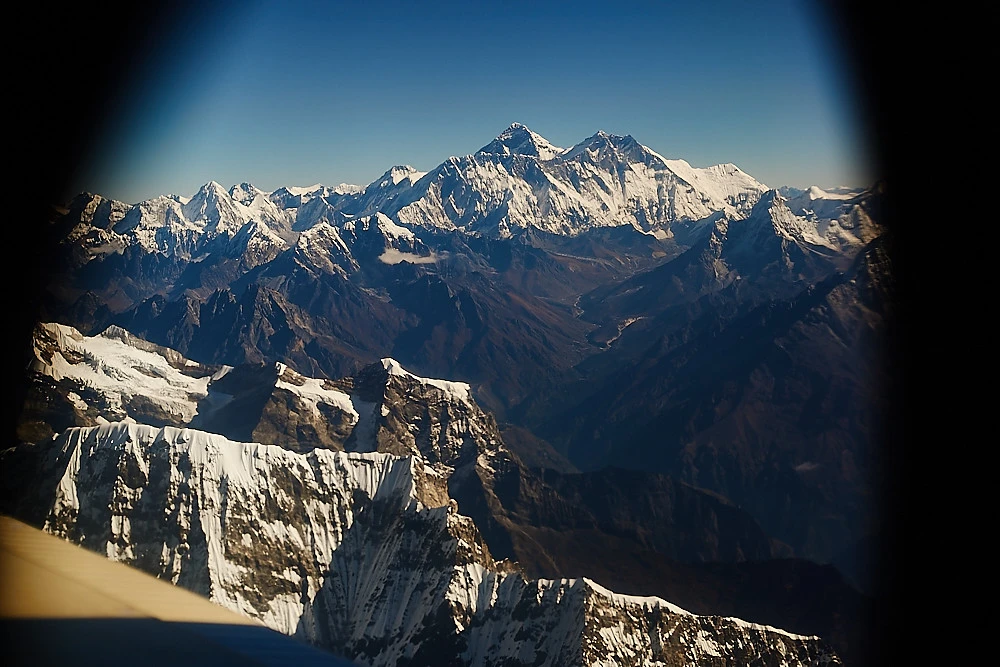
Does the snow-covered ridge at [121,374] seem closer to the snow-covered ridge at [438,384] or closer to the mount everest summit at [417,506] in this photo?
the mount everest summit at [417,506]

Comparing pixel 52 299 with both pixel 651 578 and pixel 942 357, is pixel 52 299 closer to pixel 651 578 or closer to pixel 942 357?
pixel 942 357

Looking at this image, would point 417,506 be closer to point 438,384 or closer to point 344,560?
point 344,560

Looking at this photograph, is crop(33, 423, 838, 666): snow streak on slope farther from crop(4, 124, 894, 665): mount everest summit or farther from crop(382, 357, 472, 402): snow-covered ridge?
crop(382, 357, 472, 402): snow-covered ridge

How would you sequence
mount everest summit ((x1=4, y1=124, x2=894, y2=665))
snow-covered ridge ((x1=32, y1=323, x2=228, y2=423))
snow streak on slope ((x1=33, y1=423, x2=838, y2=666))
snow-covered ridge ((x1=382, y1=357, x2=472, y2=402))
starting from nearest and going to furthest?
snow streak on slope ((x1=33, y1=423, x2=838, y2=666)), mount everest summit ((x1=4, y1=124, x2=894, y2=665)), snow-covered ridge ((x1=32, y1=323, x2=228, y2=423)), snow-covered ridge ((x1=382, y1=357, x2=472, y2=402))

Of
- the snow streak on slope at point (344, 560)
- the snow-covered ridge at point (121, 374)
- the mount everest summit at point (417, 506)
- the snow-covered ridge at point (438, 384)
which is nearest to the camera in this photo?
the snow streak on slope at point (344, 560)

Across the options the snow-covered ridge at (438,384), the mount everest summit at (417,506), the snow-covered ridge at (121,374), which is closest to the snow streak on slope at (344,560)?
the mount everest summit at (417,506)

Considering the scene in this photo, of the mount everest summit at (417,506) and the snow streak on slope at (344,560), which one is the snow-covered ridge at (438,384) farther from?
the snow streak on slope at (344,560)

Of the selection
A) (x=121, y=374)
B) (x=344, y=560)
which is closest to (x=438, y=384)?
(x=121, y=374)

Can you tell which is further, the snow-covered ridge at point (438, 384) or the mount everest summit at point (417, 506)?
the snow-covered ridge at point (438, 384)

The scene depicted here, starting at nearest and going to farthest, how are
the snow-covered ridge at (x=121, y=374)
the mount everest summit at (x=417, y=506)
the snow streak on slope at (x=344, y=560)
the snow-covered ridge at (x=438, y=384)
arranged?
the snow streak on slope at (x=344, y=560) < the mount everest summit at (x=417, y=506) < the snow-covered ridge at (x=121, y=374) < the snow-covered ridge at (x=438, y=384)

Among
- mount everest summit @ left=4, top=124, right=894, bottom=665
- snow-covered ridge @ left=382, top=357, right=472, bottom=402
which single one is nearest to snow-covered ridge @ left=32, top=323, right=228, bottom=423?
mount everest summit @ left=4, top=124, right=894, bottom=665

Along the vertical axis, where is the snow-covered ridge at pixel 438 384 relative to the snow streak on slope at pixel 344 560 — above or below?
above
